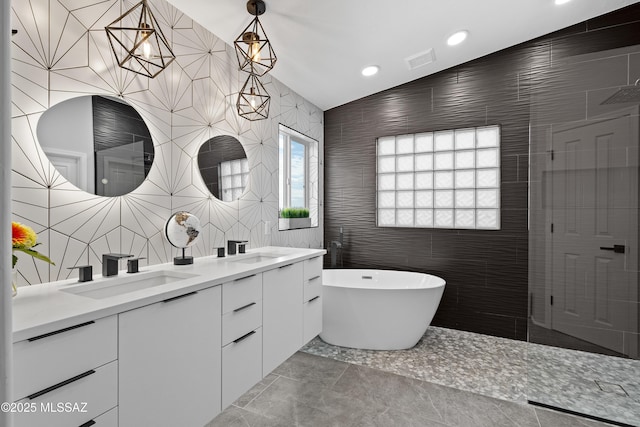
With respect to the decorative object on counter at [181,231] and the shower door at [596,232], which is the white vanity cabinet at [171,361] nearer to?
the decorative object on counter at [181,231]

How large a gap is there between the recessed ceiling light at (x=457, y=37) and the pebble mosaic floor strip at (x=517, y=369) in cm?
248

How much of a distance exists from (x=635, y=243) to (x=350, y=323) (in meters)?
1.94

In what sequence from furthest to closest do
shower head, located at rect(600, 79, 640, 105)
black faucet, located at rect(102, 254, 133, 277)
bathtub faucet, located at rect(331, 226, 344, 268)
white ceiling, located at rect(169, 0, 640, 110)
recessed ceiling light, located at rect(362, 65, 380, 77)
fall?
bathtub faucet, located at rect(331, 226, 344, 268) → recessed ceiling light, located at rect(362, 65, 380, 77) → white ceiling, located at rect(169, 0, 640, 110) → shower head, located at rect(600, 79, 640, 105) → black faucet, located at rect(102, 254, 133, 277)

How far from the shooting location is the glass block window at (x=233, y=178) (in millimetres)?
2312

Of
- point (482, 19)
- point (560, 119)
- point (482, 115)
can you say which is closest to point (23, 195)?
point (560, 119)

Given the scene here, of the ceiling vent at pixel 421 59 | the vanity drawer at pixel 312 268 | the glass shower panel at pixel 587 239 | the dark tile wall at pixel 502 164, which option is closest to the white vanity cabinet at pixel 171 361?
the vanity drawer at pixel 312 268

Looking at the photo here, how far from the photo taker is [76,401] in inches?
36.0

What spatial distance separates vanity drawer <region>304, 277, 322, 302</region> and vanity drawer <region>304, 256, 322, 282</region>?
1.2 inches

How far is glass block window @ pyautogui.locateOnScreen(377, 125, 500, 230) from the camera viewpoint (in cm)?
313

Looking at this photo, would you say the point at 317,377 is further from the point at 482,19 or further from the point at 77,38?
the point at 482,19

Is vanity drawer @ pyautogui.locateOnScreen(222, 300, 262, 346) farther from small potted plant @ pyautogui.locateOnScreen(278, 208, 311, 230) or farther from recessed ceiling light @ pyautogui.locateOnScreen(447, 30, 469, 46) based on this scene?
recessed ceiling light @ pyautogui.locateOnScreen(447, 30, 469, 46)

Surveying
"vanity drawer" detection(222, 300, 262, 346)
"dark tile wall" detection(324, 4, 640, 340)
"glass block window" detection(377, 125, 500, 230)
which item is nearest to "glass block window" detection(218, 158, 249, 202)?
"vanity drawer" detection(222, 300, 262, 346)

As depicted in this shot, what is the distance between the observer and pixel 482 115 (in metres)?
3.12

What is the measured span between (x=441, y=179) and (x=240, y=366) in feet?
8.84
